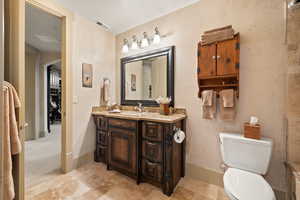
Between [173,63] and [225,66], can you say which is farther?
[173,63]

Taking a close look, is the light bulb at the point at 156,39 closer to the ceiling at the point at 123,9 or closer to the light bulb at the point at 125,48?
the ceiling at the point at 123,9

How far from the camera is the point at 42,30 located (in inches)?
108

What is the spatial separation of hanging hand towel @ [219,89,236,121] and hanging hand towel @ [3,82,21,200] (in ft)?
6.65

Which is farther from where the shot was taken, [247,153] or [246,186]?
[247,153]

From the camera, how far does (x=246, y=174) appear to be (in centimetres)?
130

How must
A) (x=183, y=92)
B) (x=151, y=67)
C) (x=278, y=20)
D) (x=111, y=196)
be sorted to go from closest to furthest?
(x=278, y=20) < (x=111, y=196) < (x=183, y=92) < (x=151, y=67)

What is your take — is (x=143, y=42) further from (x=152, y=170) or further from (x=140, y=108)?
(x=152, y=170)

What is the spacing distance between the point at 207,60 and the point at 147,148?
1.34 m

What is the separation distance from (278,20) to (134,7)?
5.75 feet

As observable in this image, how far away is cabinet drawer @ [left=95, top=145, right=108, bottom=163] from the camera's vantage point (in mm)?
2320

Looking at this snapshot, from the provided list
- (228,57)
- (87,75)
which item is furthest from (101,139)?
(228,57)

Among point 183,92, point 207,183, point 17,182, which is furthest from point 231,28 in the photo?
point 17,182

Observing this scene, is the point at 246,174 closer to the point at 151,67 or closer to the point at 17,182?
the point at 151,67

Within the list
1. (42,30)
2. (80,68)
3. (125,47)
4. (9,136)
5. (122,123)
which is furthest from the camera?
(42,30)
